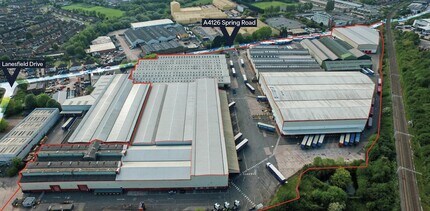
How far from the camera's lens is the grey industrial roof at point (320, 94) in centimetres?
4750

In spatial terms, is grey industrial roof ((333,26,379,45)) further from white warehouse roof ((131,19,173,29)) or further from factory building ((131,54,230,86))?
white warehouse roof ((131,19,173,29))

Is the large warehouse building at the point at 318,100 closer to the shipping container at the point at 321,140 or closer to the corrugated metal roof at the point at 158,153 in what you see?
the shipping container at the point at 321,140

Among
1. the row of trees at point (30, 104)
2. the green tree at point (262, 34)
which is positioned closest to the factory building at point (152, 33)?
the green tree at point (262, 34)

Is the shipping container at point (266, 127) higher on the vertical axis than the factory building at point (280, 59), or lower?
lower

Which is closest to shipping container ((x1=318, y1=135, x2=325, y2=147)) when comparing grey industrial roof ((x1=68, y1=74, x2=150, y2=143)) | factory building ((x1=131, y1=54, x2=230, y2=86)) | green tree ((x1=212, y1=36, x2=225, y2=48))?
factory building ((x1=131, y1=54, x2=230, y2=86))

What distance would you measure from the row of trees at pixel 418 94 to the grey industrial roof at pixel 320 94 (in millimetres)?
7798

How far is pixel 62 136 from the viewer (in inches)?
1932

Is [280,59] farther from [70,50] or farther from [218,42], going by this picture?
[70,50]

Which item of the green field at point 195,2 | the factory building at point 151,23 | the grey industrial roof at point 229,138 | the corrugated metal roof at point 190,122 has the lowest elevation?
the grey industrial roof at point 229,138

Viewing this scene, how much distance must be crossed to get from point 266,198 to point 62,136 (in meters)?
35.2

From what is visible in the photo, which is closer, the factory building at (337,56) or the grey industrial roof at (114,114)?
the grey industrial roof at (114,114)

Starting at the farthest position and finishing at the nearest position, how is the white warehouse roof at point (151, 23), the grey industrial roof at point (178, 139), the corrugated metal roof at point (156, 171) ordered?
the white warehouse roof at point (151, 23)
the grey industrial roof at point (178, 139)
the corrugated metal roof at point (156, 171)

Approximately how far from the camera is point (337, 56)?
69.6m

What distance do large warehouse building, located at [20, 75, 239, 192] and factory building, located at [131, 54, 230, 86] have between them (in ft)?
31.3
